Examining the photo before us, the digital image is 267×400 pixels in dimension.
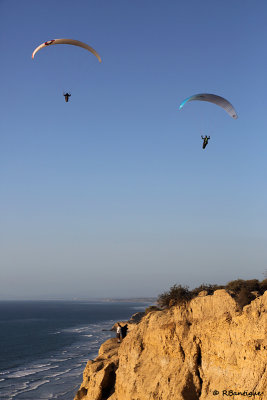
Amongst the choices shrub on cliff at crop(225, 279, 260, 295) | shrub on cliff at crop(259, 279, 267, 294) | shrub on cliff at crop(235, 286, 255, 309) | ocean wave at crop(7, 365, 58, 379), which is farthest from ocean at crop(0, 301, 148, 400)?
shrub on cliff at crop(235, 286, 255, 309)

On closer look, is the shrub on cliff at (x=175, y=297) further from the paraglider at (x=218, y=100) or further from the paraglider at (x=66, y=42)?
the paraglider at (x=66, y=42)

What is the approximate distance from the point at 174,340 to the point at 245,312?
12.3 feet

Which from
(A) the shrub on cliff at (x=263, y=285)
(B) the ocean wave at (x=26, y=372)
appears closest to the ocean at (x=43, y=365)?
(B) the ocean wave at (x=26, y=372)

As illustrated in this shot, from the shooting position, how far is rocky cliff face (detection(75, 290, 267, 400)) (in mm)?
12391

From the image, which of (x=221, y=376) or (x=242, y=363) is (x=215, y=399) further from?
(x=242, y=363)

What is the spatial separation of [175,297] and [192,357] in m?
2.98

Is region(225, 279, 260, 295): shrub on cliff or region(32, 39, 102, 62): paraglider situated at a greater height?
region(32, 39, 102, 62): paraglider

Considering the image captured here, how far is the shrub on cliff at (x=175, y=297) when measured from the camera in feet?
53.6

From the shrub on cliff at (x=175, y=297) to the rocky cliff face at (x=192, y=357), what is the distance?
0.46 meters

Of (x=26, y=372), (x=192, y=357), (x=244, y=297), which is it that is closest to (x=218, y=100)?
(x=244, y=297)

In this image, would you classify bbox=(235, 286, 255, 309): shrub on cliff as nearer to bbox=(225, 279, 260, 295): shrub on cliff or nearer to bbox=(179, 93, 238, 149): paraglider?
bbox=(225, 279, 260, 295): shrub on cliff

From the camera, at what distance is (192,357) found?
14508 millimetres

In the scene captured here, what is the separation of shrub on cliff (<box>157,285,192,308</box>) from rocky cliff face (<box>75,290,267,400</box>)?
46 centimetres

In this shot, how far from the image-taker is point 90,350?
5562 cm
